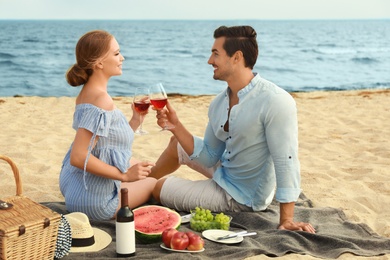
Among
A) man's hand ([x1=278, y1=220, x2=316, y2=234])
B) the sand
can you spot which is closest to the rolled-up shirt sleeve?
man's hand ([x1=278, y1=220, x2=316, y2=234])

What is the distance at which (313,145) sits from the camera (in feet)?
27.4

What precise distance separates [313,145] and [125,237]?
484 centimetres

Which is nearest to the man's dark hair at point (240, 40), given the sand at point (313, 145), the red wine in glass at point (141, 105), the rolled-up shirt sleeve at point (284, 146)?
the rolled-up shirt sleeve at point (284, 146)

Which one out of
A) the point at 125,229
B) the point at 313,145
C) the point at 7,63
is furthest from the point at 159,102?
the point at 7,63

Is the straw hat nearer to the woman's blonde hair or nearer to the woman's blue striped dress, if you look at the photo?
the woman's blue striped dress

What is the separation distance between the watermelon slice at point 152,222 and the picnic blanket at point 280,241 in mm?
65

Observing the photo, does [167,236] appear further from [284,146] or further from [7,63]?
[7,63]

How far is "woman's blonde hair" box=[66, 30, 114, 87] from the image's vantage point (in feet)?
14.8

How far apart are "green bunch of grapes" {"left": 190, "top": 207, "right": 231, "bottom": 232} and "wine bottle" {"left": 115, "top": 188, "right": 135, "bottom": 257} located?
2.47 feet

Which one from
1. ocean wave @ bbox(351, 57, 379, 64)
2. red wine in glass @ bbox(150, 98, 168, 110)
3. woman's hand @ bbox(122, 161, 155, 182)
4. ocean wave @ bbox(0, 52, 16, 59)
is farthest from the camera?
ocean wave @ bbox(351, 57, 379, 64)

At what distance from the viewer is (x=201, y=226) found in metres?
4.71

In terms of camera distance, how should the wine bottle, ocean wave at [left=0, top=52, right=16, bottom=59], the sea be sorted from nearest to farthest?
1. the wine bottle
2. the sea
3. ocean wave at [left=0, top=52, right=16, bottom=59]

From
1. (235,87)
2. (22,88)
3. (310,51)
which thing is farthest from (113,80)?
(310,51)

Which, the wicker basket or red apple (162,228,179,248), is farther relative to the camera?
red apple (162,228,179,248)
